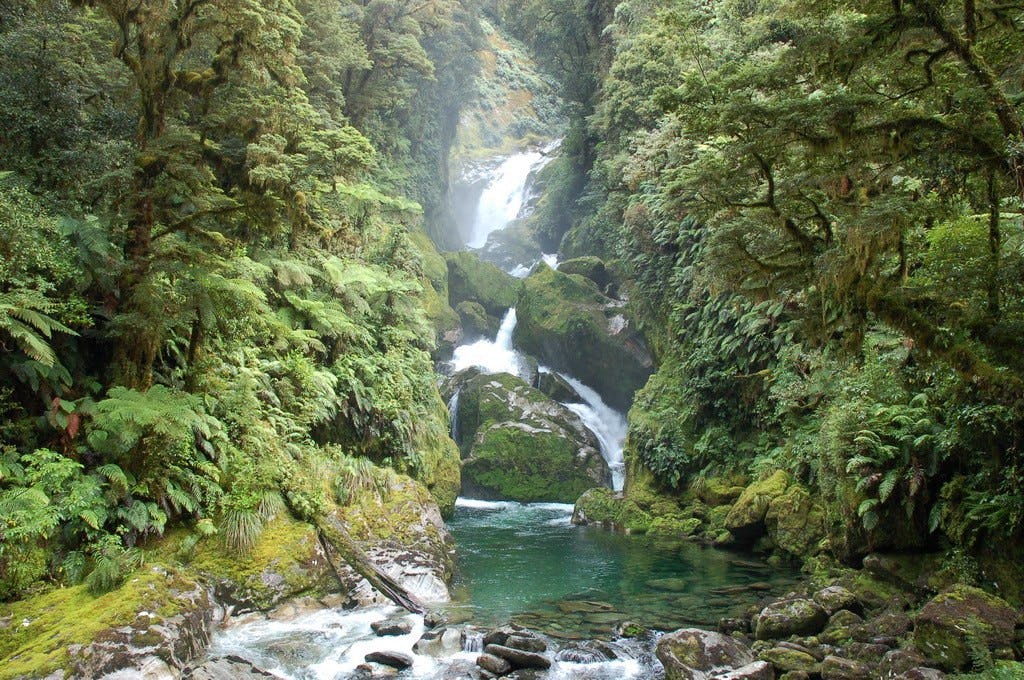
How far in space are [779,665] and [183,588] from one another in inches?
253

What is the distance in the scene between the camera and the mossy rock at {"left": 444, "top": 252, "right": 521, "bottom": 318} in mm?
28016

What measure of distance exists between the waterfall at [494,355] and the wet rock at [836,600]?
15750mm

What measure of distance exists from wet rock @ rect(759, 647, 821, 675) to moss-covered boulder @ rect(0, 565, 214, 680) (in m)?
6.01

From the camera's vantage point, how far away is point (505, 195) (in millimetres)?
40719

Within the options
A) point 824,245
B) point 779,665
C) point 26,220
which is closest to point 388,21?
point 26,220

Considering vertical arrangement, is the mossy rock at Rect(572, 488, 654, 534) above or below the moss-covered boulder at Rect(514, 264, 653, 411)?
below

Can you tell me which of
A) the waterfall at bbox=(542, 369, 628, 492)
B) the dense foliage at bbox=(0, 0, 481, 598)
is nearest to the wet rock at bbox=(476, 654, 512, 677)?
the dense foliage at bbox=(0, 0, 481, 598)

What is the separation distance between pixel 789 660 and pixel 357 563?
18.5 feet

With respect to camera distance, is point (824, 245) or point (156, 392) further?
point (156, 392)

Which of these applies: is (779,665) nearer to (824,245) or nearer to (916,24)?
(824,245)

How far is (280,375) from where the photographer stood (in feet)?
36.5

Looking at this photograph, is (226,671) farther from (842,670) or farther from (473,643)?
(842,670)

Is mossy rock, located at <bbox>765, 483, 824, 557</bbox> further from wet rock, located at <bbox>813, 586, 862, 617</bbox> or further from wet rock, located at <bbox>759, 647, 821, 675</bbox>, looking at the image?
wet rock, located at <bbox>759, 647, 821, 675</bbox>

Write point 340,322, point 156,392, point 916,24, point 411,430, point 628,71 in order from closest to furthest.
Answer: point 916,24, point 156,392, point 340,322, point 411,430, point 628,71
